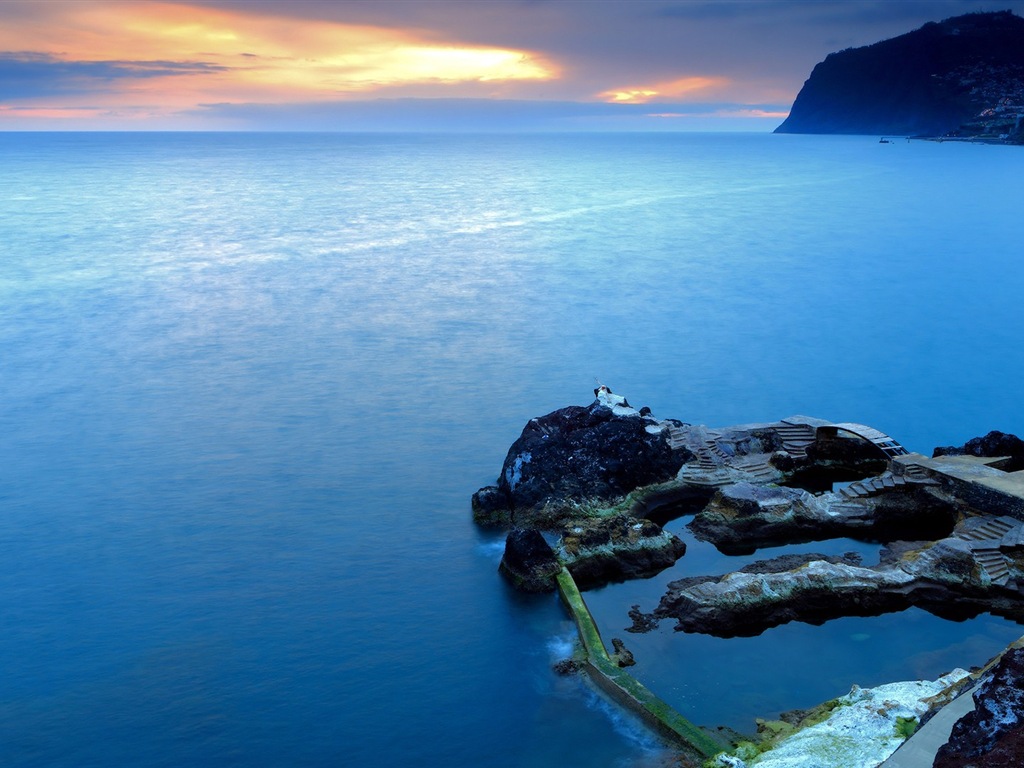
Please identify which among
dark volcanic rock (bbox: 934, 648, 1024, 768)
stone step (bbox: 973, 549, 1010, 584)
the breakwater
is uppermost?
dark volcanic rock (bbox: 934, 648, 1024, 768)

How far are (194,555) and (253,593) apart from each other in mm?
4881

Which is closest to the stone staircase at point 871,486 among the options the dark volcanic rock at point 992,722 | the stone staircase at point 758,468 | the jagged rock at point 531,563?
the stone staircase at point 758,468

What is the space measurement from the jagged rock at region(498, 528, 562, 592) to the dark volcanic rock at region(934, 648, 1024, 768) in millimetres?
18317

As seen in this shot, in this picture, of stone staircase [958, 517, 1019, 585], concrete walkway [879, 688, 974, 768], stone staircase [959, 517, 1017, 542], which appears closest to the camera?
concrete walkway [879, 688, 974, 768]

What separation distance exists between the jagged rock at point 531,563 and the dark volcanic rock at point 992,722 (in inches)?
721

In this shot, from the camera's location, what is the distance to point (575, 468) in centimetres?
3875

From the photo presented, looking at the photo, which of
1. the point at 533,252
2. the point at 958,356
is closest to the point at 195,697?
the point at 958,356

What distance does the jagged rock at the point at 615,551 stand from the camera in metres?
33.7

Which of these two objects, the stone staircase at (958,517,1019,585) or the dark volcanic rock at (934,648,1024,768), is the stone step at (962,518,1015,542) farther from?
the dark volcanic rock at (934,648,1024,768)

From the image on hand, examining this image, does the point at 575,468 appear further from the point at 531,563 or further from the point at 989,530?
the point at 989,530

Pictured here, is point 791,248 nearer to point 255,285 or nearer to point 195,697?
point 255,285

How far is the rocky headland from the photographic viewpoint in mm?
30984

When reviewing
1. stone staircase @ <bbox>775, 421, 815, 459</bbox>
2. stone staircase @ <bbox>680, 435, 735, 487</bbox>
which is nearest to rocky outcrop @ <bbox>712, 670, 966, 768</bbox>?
stone staircase @ <bbox>680, 435, 735, 487</bbox>

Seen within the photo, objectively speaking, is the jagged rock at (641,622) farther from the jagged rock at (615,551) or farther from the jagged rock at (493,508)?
the jagged rock at (493,508)
